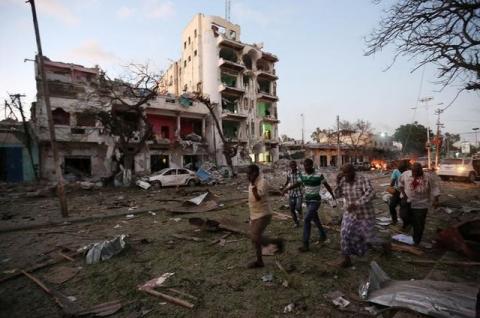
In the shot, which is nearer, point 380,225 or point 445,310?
point 445,310

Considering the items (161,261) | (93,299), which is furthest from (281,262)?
(93,299)

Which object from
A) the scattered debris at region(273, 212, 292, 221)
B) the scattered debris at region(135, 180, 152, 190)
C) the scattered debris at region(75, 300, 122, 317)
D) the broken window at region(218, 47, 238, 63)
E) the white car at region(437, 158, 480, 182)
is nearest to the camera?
the scattered debris at region(75, 300, 122, 317)

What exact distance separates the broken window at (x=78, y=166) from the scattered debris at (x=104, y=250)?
69.8 feet

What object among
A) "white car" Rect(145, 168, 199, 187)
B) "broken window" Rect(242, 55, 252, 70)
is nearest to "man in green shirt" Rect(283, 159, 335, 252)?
"white car" Rect(145, 168, 199, 187)

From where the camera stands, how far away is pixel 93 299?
389 cm

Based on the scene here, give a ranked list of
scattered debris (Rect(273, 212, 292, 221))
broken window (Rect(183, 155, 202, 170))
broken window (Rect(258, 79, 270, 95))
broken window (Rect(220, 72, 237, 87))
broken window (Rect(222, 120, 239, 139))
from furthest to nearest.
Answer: broken window (Rect(258, 79, 270, 95)), broken window (Rect(220, 72, 237, 87)), broken window (Rect(222, 120, 239, 139)), broken window (Rect(183, 155, 202, 170)), scattered debris (Rect(273, 212, 292, 221))

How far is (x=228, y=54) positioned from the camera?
3806cm

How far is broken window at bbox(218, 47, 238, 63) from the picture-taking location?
3706cm

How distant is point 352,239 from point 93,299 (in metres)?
4.05

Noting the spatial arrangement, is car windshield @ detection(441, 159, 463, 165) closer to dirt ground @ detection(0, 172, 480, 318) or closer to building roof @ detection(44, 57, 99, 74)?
dirt ground @ detection(0, 172, 480, 318)

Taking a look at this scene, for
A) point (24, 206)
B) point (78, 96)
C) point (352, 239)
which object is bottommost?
point (24, 206)

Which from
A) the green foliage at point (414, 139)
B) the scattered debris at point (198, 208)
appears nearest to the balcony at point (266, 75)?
the scattered debris at point (198, 208)

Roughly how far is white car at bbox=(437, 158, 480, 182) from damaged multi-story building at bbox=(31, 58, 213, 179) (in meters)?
22.5

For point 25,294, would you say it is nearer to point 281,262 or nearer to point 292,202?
point 281,262
